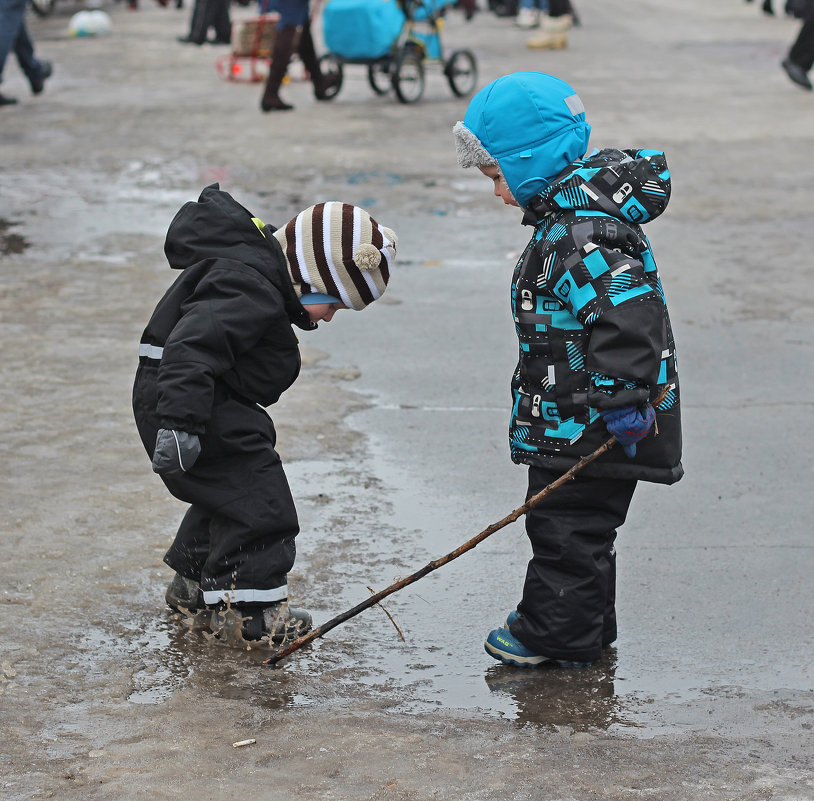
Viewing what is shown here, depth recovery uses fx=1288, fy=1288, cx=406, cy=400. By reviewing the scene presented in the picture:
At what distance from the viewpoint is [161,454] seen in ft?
10.6

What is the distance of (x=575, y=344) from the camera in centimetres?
332

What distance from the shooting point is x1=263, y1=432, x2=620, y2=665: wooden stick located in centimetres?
330

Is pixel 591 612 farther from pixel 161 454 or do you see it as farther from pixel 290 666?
pixel 161 454

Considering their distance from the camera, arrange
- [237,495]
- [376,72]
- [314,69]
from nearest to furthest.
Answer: [237,495] → [314,69] → [376,72]

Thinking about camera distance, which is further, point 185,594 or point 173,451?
point 185,594

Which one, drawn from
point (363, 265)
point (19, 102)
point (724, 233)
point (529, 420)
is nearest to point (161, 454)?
point (363, 265)

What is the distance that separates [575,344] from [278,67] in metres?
10.4

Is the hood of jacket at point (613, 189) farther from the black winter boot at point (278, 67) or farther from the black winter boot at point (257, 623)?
the black winter boot at point (278, 67)

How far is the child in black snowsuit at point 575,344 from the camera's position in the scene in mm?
3184

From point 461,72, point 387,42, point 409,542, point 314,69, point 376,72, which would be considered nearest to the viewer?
point 409,542

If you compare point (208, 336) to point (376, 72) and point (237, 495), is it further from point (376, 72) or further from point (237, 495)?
point (376, 72)

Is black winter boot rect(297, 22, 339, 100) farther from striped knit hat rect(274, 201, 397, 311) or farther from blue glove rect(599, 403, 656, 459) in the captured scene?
blue glove rect(599, 403, 656, 459)

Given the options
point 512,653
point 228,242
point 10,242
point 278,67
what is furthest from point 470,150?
point 278,67

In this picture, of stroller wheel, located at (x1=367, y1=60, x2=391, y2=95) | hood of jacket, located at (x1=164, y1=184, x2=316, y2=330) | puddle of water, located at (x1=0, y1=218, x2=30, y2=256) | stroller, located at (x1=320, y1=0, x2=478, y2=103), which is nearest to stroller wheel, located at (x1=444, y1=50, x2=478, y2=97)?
stroller, located at (x1=320, y1=0, x2=478, y2=103)
